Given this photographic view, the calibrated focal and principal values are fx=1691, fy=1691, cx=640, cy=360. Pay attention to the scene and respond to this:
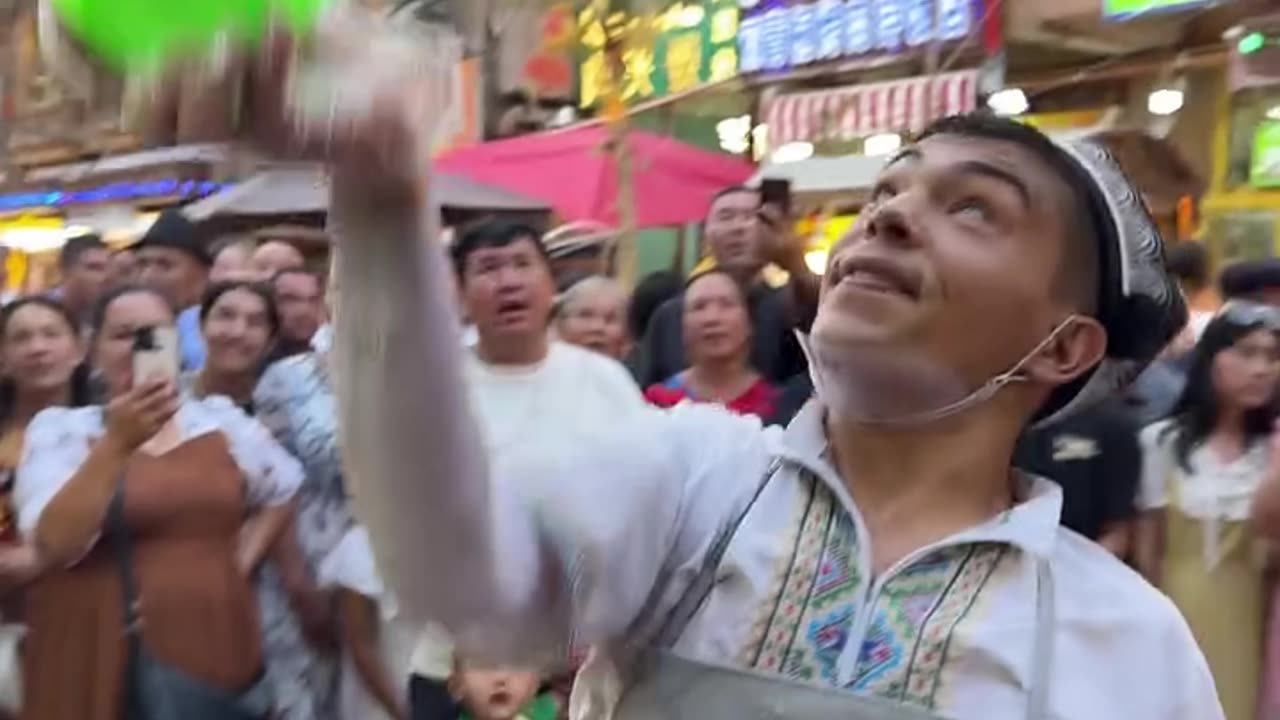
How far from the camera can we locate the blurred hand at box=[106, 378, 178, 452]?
3.43 m

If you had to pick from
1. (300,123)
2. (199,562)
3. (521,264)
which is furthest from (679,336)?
(300,123)

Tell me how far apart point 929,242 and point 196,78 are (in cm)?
75

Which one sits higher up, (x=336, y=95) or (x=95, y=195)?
(x=95, y=195)

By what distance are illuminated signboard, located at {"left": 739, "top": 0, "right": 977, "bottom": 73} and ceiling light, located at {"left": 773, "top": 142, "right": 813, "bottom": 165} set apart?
1.85 feet

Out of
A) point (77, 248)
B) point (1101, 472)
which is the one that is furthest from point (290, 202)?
point (1101, 472)

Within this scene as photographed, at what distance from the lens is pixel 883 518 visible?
153 cm

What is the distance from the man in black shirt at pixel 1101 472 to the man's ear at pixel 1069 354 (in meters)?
2.24

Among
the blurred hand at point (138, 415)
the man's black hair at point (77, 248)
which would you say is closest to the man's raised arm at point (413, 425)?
the blurred hand at point (138, 415)

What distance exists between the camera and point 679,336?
4.98 m

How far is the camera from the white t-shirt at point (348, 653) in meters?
3.98

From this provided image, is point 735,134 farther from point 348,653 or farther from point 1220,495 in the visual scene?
point 348,653

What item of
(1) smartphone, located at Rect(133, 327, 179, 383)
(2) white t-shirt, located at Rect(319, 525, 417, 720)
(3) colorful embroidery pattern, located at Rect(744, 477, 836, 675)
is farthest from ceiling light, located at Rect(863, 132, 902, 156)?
(3) colorful embroidery pattern, located at Rect(744, 477, 836, 675)

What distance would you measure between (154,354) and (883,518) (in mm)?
2460

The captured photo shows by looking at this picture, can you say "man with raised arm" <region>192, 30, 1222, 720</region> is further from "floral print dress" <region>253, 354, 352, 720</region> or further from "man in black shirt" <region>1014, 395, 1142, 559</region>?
"floral print dress" <region>253, 354, 352, 720</region>
